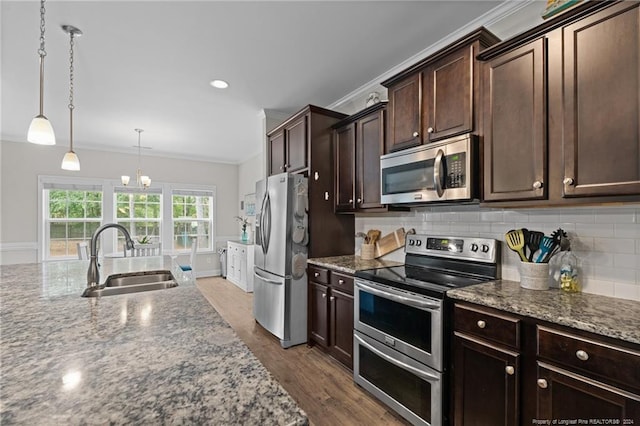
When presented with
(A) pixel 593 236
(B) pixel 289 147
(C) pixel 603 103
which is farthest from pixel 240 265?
(C) pixel 603 103

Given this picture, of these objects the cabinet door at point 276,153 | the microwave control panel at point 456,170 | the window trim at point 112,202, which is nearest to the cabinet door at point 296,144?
the cabinet door at point 276,153

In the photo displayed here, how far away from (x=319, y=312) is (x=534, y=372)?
1.82 m

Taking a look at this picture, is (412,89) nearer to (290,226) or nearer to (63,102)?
(290,226)

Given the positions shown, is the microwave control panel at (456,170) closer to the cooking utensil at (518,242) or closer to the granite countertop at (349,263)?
the cooking utensil at (518,242)

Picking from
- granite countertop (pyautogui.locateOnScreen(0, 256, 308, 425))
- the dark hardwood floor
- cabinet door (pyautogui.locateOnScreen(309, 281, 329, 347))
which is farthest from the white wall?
granite countertop (pyautogui.locateOnScreen(0, 256, 308, 425))

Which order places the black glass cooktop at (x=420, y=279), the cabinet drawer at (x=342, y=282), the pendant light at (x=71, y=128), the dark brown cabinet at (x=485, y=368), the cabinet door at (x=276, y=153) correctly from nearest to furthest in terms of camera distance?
the dark brown cabinet at (x=485, y=368), the black glass cooktop at (x=420, y=279), the pendant light at (x=71, y=128), the cabinet drawer at (x=342, y=282), the cabinet door at (x=276, y=153)

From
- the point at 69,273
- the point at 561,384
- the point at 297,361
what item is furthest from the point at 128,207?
the point at 561,384

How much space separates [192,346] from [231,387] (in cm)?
28

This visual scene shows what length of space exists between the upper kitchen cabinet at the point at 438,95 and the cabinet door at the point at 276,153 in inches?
59.1

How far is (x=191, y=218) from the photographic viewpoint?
6.39 meters

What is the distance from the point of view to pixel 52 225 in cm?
504

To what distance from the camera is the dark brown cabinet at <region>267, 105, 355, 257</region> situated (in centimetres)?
301

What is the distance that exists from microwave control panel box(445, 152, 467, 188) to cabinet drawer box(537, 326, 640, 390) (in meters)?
0.91

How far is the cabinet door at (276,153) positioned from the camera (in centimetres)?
351
